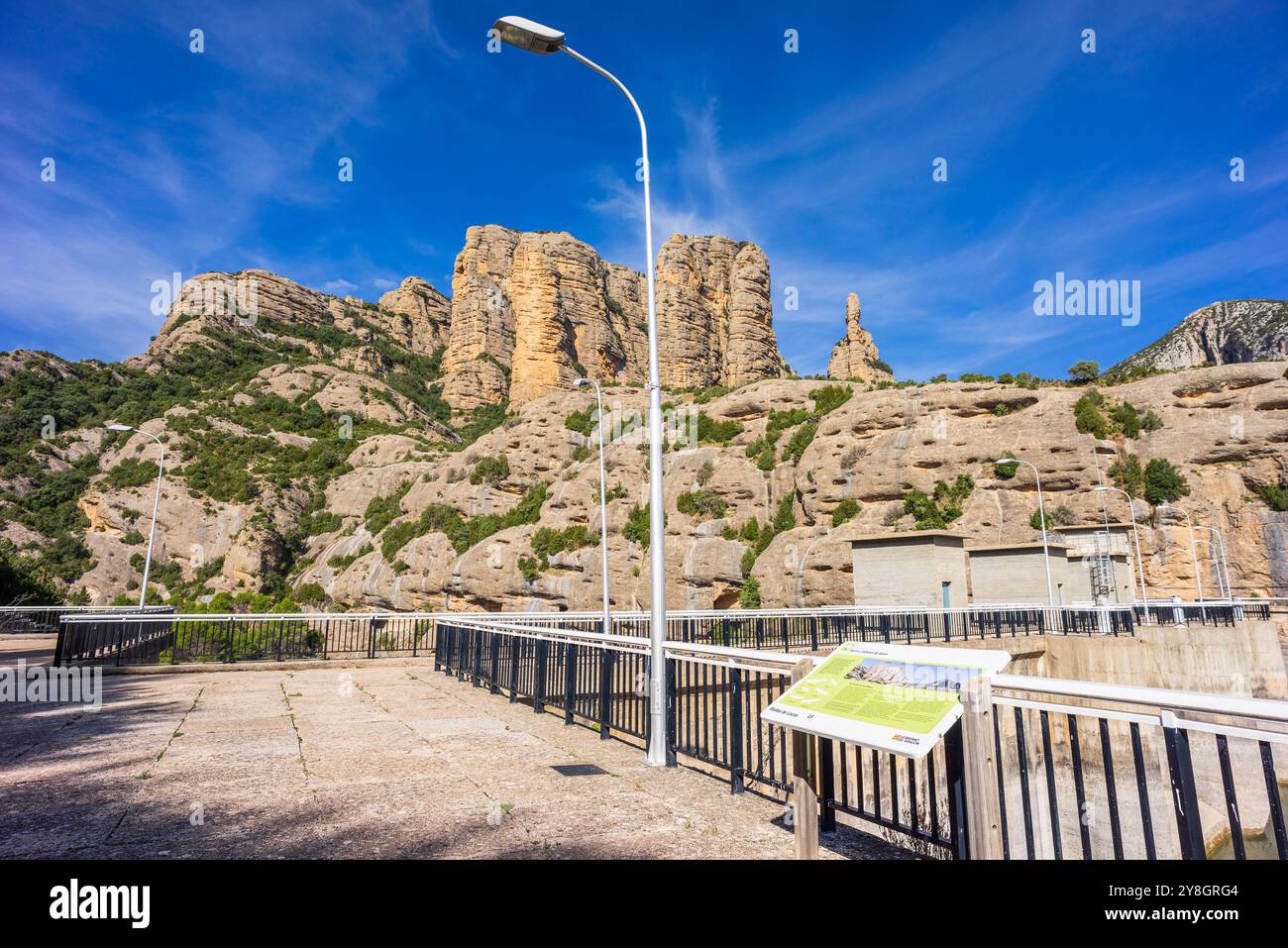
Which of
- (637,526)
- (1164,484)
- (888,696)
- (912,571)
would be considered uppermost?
(1164,484)

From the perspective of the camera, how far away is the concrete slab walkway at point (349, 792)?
455 centimetres

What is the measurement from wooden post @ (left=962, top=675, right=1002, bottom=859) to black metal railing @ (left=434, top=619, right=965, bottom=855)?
0.19 m

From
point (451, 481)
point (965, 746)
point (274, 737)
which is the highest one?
point (451, 481)

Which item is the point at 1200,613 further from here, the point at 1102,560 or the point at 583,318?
the point at 583,318

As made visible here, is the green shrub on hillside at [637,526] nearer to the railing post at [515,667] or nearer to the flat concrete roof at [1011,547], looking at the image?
the flat concrete roof at [1011,547]

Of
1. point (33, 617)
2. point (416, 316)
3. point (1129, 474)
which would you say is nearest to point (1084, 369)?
point (1129, 474)

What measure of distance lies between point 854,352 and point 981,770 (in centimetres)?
12079

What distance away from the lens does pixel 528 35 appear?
812 centimetres

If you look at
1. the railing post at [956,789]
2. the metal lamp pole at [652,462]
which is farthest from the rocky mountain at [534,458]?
the railing post at [956,789]

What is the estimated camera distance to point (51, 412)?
71312mm
